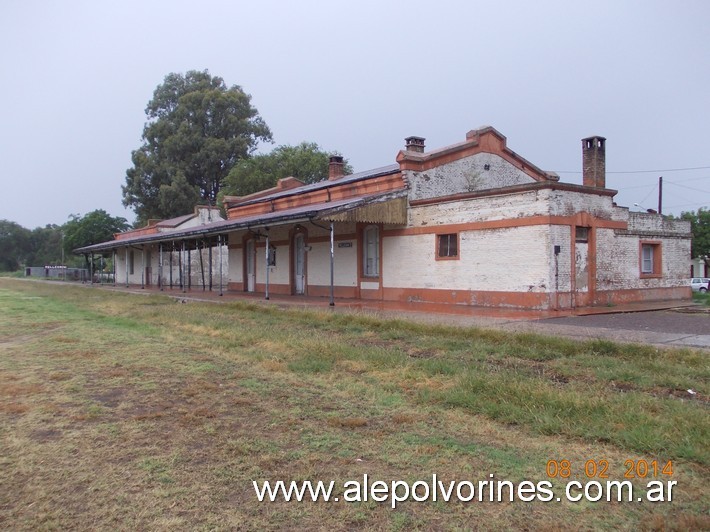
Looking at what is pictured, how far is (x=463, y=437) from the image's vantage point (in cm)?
484

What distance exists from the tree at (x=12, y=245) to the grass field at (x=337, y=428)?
9170 centimetres

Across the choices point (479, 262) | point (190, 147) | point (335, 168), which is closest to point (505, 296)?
point (479, 262)

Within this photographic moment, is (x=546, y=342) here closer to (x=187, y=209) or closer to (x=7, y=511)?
(x=7, y=511)

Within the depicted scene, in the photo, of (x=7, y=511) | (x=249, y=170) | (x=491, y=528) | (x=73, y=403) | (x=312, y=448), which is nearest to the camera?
(x=491, y=528)

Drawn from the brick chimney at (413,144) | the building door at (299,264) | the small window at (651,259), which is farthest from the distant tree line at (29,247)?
the small window at (651,259)

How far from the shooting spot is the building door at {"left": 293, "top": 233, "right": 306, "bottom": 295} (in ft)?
79.0

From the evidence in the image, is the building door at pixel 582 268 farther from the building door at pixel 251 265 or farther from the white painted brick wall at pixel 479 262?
the building door at pixel 251 265

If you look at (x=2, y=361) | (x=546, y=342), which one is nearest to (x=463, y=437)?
(x=546, y=342)

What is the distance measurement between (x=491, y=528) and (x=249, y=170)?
4418 centimetres

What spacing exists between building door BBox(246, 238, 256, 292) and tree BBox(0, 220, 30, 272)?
76.4 m

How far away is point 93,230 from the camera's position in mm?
52562

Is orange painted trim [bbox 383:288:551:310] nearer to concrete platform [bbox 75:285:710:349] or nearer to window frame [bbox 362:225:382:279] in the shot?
concrete platform [bbox 75:285:710:349]

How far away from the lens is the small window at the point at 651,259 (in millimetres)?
18719

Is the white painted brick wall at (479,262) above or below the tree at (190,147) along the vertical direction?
below
